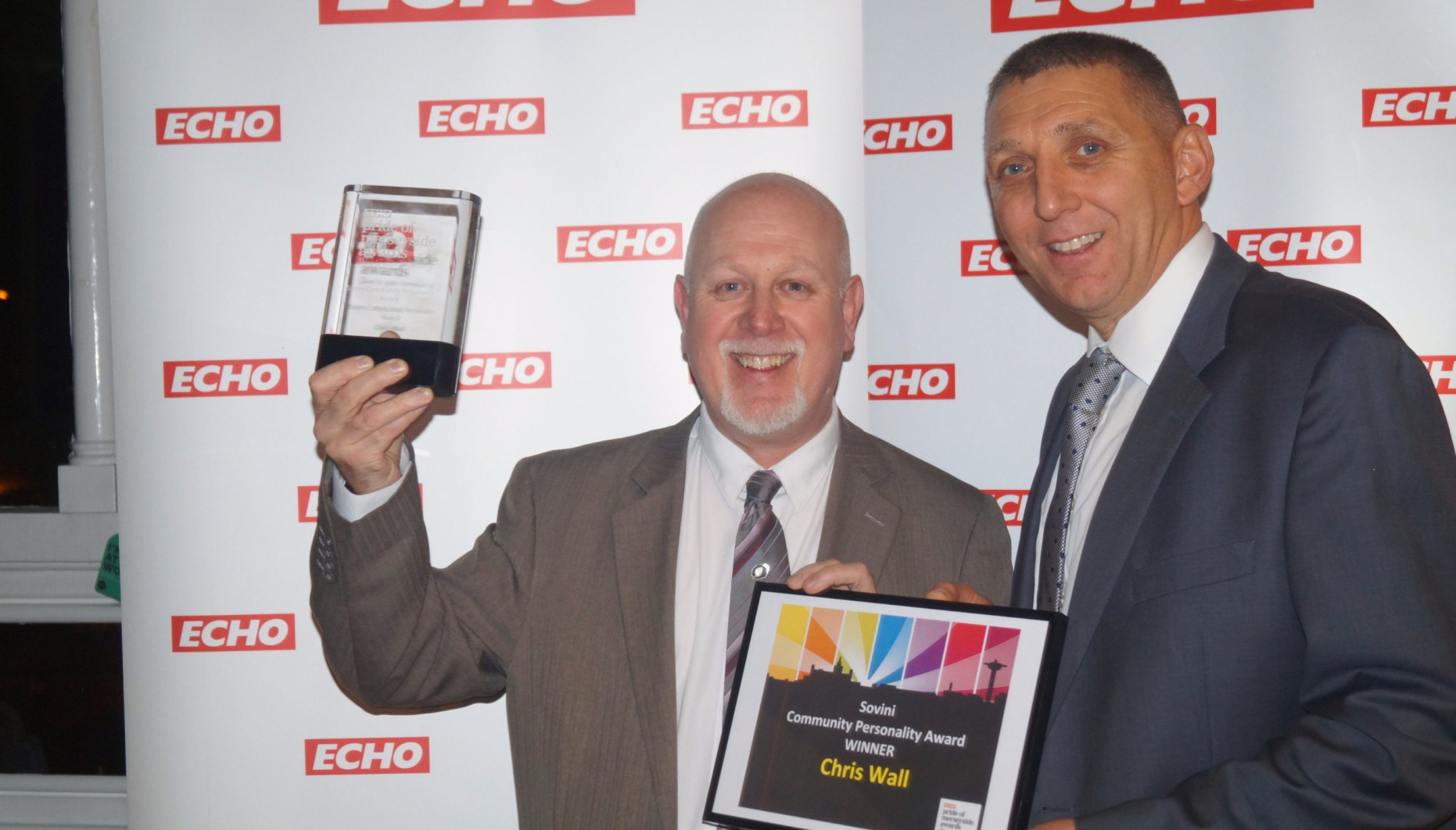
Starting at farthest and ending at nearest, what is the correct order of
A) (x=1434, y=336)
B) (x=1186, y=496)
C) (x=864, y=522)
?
(x=1434, y=336) < (x=864, y=522) < (x=1186, y=496)

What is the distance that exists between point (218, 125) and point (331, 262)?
570mm

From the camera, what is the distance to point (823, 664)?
1.90 m

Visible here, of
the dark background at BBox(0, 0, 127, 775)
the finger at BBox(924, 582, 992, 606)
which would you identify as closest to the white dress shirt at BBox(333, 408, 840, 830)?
the finger at BBox(924, 582, 992, 606)

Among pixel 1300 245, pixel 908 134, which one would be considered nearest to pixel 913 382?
pixel 908 134

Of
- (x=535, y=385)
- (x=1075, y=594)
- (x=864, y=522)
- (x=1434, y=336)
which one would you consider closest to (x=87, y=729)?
(x=535, y=385)

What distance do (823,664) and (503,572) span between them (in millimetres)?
934

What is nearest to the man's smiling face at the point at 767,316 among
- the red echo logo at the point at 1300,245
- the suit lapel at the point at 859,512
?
the suit lapel at the point at 859,512

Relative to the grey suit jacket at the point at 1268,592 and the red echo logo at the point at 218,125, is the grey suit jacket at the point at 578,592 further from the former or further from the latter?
the red echo logo at the point at 218,125

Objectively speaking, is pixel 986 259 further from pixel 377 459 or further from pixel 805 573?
pixel 377 459

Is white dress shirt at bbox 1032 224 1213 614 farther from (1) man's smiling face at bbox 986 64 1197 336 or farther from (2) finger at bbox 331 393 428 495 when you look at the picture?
(2) finger at bbox 331 393 428 495

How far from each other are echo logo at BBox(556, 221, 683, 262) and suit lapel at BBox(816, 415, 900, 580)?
98 cm

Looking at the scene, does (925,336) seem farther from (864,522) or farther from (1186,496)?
(1186,496)

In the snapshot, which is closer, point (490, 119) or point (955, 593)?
point (955, 593)

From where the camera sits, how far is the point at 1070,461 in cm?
215
